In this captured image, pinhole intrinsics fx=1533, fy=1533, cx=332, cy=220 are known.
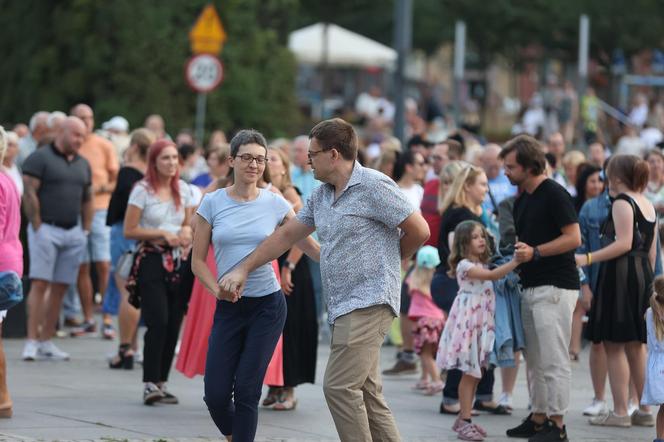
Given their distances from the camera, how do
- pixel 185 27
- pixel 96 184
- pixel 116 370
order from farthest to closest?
pixel 185 27 < pixel 96 184 < pixel 116 370

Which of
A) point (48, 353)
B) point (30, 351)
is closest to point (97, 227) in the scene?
point (48, 353)

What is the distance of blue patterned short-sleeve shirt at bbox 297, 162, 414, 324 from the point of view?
303 inches

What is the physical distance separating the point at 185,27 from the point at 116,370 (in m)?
18.9

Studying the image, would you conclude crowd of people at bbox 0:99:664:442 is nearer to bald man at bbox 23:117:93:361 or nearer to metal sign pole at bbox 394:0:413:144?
bald man at bbox 23:117:93:361

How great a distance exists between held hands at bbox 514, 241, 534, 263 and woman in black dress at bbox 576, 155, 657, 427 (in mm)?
1029

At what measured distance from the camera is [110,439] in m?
9.07

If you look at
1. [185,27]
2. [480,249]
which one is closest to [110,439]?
[480,249]

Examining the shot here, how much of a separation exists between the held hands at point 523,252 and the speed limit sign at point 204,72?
51.6 feet

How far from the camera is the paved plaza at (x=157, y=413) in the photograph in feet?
31.2

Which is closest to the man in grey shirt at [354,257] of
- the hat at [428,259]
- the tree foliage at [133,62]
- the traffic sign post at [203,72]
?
the hat at [428,259]

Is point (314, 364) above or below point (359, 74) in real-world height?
below

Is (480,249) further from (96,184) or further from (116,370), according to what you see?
(96,184)

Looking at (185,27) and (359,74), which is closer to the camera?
(185,27)

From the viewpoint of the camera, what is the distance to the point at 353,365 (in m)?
7.70
